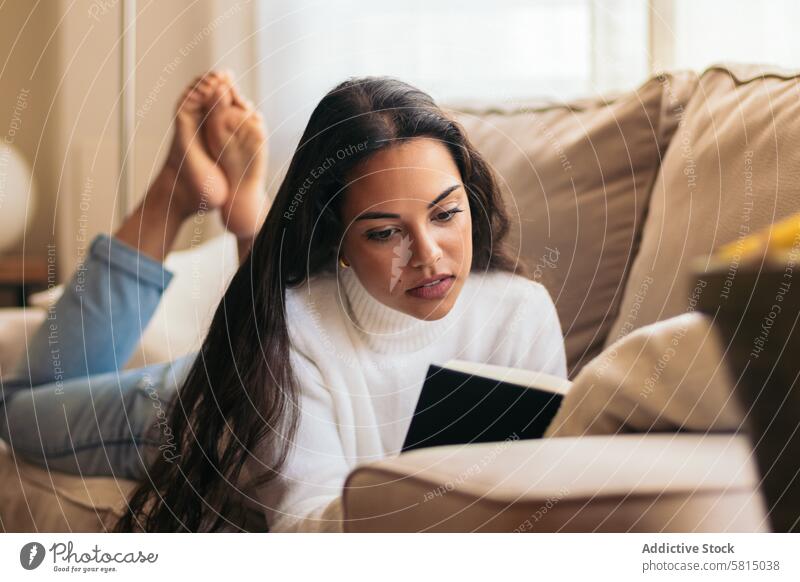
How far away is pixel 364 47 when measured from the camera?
2.10ft

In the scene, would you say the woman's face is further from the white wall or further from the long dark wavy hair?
the white wall

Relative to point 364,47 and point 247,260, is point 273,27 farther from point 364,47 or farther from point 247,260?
point 247,260

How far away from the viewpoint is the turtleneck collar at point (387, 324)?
1.99ft

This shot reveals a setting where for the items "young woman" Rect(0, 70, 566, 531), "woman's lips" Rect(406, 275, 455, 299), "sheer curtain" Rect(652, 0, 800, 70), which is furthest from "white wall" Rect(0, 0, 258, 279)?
"sheer curtain" Rect(652, 0, 800, 70)

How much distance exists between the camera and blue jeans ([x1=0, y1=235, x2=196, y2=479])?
687 mm

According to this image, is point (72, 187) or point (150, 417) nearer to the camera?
point (150, 417)

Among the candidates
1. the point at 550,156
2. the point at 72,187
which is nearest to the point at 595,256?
the point at 550,156

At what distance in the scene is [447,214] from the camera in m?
0.59

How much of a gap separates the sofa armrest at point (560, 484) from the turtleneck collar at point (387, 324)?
0.40ft

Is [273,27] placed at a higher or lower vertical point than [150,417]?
higher

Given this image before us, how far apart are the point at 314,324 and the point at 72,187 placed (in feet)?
1.14

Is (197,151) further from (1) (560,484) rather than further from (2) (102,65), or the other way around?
(1) (560,484)

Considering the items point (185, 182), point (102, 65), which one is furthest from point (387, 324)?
point (102, 65)
